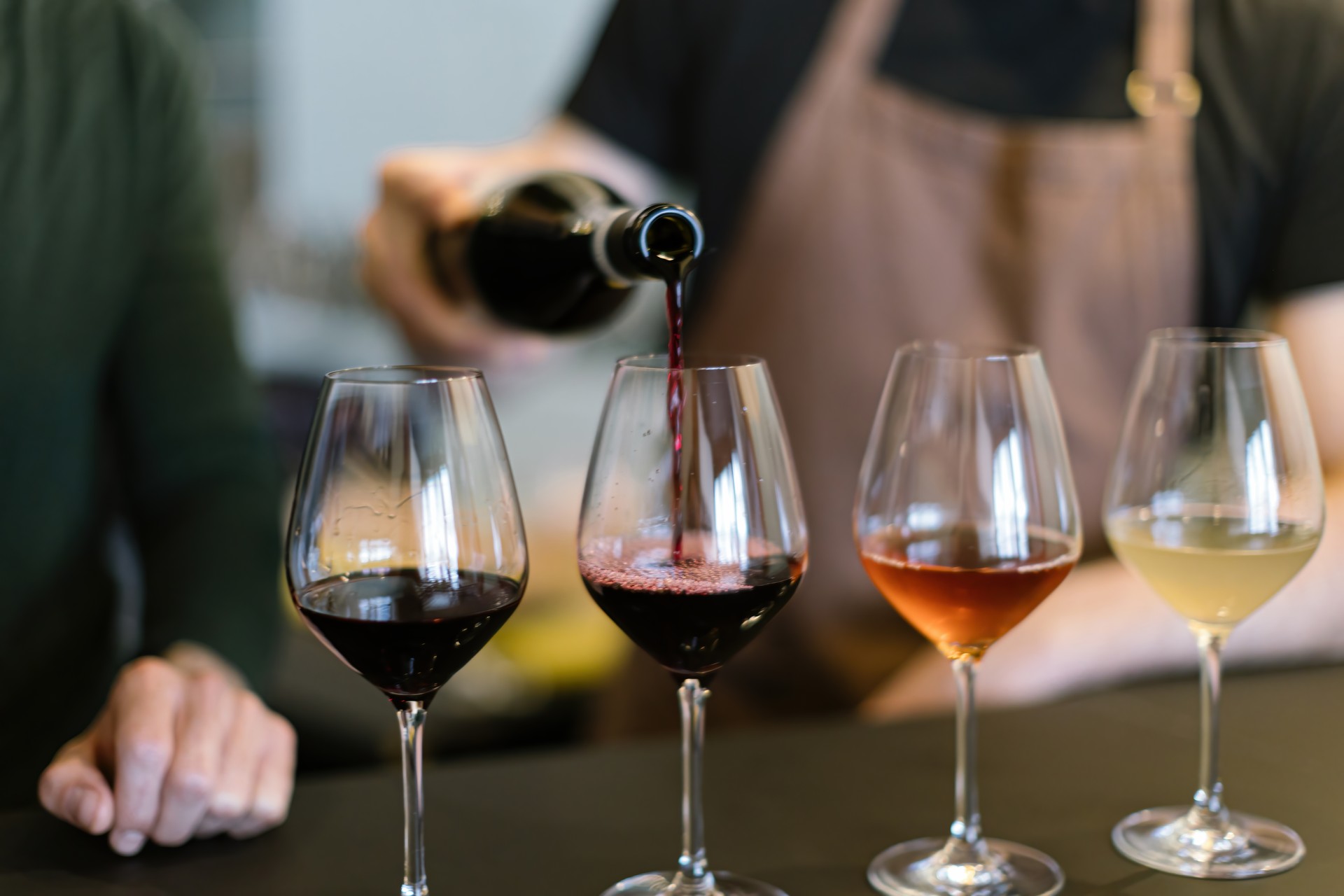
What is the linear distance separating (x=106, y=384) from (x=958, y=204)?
92 cm

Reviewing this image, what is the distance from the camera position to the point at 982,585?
0.76 metres

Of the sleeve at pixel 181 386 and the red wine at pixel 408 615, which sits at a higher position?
the sleeve at pixel 181 386

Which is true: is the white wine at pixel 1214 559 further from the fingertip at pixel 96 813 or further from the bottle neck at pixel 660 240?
the fingertip at pixel 96 813

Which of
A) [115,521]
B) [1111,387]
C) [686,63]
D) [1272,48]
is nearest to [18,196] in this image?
[115,521]

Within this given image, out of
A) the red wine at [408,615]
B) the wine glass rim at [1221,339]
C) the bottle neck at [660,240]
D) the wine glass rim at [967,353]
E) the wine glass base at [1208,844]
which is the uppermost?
the bottle neck at [660,240]

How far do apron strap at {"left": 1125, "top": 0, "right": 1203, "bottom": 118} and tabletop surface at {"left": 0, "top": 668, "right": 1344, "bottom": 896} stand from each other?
27.1 inches

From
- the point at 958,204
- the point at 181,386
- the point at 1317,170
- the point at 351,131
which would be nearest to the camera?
the point at 181,386

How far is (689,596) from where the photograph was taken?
0.70m

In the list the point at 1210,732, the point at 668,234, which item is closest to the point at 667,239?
the point at 668,234

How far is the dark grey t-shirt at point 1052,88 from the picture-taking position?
1.35 meters

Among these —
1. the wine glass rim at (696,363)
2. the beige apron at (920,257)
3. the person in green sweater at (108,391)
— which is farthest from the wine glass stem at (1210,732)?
the person in green sweater at (108,391)

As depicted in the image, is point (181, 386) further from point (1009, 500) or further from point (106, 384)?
point (1009, 500)

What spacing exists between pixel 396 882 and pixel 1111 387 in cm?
102

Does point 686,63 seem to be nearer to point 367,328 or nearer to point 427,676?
point 427,676
